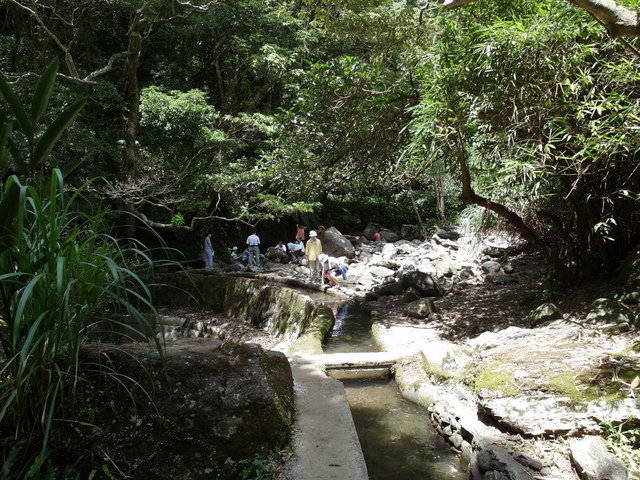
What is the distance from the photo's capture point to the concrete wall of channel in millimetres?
6508

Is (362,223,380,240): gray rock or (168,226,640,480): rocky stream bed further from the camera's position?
(362,223,380,240): gray rock

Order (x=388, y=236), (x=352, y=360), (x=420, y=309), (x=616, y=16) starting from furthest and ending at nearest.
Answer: (x=388, y=236)
(x=420, y=309)
(x=352, y=360)
(x=616, y=16)

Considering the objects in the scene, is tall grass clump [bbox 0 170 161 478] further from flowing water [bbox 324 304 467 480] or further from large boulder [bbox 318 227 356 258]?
large boulder [bbox 318 227 356 258]

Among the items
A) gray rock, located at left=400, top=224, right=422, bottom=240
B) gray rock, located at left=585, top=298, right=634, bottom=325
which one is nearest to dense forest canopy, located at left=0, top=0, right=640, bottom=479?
gray rock, located at left=585, top=298, right=634, bottom=325

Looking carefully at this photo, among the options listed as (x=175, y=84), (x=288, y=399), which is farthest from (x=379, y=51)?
(x=175, y=84)

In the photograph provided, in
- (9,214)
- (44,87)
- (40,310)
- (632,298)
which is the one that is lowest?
(632,298)

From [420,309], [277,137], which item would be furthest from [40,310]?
[277,137]

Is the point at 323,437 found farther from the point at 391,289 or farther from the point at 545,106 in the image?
the point at 391,289

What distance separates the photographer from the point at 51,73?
1.91 metres

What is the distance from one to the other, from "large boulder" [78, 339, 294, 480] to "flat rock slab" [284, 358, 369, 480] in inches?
6.1

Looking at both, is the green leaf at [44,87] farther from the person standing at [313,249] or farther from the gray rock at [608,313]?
the person standing at [313,249]

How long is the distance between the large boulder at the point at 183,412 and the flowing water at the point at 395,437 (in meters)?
0.95

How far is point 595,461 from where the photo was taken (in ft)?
7.98

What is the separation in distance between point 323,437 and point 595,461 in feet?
4.92
